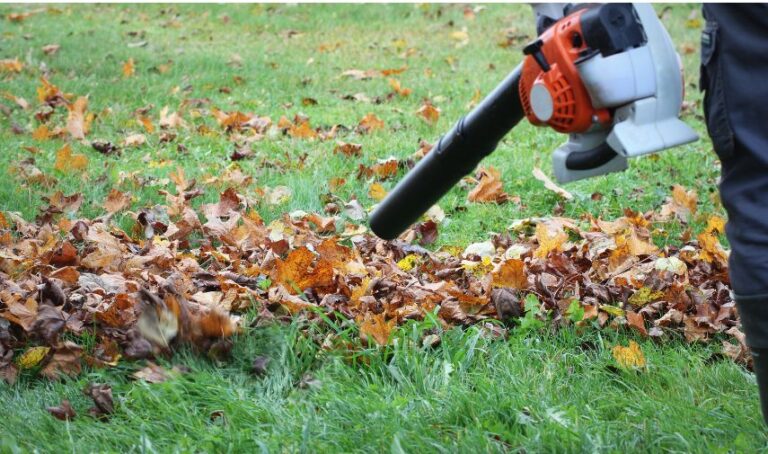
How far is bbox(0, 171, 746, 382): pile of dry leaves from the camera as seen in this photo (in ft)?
7.54

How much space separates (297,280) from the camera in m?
2.67

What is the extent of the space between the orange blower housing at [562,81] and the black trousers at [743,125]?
0.19 m

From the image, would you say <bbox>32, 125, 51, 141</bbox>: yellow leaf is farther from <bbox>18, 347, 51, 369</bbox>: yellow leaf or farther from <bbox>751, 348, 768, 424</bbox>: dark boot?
<bbox>751, 348, 768, 424</bbox>: dark boot

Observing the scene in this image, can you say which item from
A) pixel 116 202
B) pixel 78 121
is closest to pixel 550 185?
pixel 116 202

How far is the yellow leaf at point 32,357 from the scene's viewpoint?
223 cm

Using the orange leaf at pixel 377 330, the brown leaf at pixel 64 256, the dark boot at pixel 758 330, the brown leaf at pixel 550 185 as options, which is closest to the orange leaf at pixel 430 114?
the brown leaf at pixel 550 185

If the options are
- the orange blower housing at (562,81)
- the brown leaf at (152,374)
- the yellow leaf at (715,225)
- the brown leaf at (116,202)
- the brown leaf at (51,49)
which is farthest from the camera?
the brown leaf at (51,49)

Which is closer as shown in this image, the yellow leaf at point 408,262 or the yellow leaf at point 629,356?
the yellow leaf at point 629,356

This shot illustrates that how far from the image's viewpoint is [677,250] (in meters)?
3.16

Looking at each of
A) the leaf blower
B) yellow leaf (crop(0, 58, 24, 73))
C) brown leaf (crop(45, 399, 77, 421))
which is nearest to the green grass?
brown leaf (crop(45, 399, 77, 421))

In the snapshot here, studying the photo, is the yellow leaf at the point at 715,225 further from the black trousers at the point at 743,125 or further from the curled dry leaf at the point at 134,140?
the curled dry leaf at the point at 134,140

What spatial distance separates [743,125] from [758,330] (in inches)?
14.2

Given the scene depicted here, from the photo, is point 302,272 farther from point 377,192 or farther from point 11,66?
point 11,66

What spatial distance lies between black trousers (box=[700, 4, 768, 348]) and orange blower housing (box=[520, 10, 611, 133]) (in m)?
0.19
